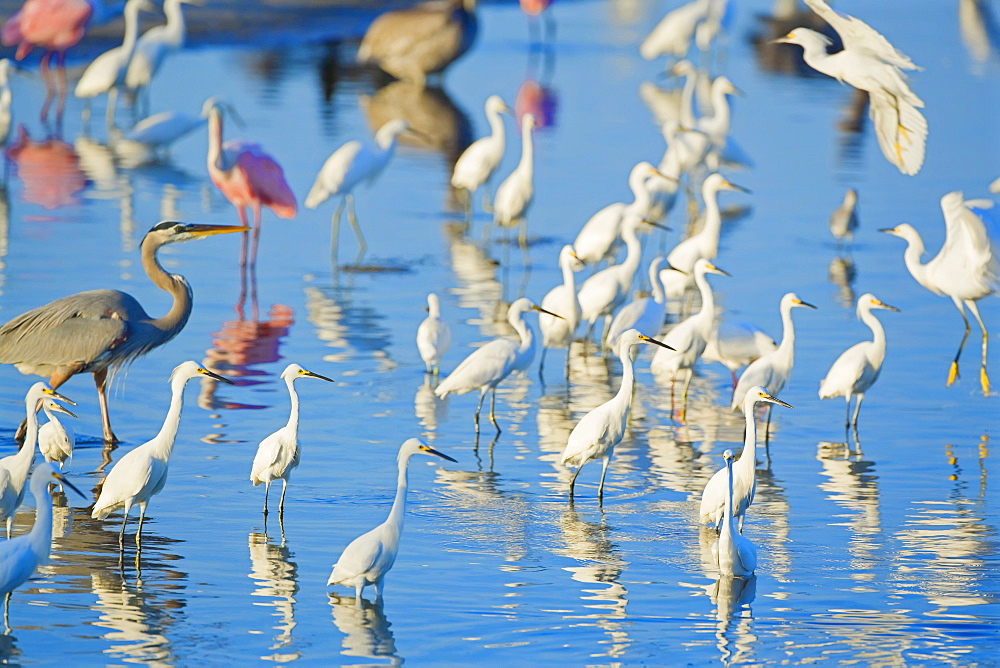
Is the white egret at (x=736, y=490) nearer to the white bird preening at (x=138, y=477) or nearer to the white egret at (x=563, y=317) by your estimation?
the white bird preening at (x=138, y=477)

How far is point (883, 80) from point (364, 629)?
4851mm

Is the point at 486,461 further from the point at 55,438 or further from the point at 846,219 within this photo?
the point at 846,219

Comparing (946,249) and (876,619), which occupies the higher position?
Result: (946,249)

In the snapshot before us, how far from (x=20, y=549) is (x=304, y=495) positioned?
8.11 feet

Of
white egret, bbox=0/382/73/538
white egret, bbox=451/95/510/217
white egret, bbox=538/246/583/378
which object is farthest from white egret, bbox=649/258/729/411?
white egret, bbox=451/95/510/217

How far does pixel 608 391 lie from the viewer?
11.5m

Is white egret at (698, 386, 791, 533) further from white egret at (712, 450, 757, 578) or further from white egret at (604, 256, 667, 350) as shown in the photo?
white egret at (604, 256, 667, 350)

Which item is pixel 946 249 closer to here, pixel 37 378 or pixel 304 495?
pixel 304 495

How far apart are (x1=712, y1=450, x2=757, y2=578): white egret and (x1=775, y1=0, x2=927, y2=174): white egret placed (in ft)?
10.1

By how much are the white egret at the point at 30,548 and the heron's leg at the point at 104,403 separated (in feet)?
8.88

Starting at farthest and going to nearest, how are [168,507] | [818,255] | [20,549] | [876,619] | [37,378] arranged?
[818,255], [37,378], [168,507], [876,619], [20,549]

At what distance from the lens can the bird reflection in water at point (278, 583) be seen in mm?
6660

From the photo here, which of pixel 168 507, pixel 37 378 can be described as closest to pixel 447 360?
pixel 37 378

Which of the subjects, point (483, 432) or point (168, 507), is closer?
point (168, 507)
